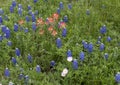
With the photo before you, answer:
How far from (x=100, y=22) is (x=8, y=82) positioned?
1876mm

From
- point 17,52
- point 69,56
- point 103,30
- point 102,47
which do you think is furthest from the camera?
point 103,30

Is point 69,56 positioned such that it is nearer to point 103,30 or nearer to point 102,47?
point 102,47

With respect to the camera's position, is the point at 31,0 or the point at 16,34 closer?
the point at 16,34

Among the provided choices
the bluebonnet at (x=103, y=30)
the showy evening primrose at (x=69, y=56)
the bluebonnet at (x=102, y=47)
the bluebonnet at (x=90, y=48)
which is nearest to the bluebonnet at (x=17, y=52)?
the showy evening primrose at (x=69, y=56)

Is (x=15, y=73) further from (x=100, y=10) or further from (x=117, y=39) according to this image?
(x=100, y=10)

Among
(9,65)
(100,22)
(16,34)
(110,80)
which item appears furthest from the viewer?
(100,22)

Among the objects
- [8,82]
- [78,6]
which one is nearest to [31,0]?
[78,6]

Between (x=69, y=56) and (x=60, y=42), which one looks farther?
(x=60, y=42)

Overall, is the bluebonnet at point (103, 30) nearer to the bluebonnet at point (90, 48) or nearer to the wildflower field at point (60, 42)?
the wildflower field at point (60, 42)

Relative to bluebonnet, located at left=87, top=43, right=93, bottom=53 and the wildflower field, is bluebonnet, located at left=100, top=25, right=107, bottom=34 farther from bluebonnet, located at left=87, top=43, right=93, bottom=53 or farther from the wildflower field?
bluebonnet, located at left=87, top=43, right=93, bottom=53

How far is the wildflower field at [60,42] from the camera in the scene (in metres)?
4.36

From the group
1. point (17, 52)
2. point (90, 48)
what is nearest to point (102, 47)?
point (90, 48)

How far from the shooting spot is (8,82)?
436cm

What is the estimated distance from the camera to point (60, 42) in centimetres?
475
